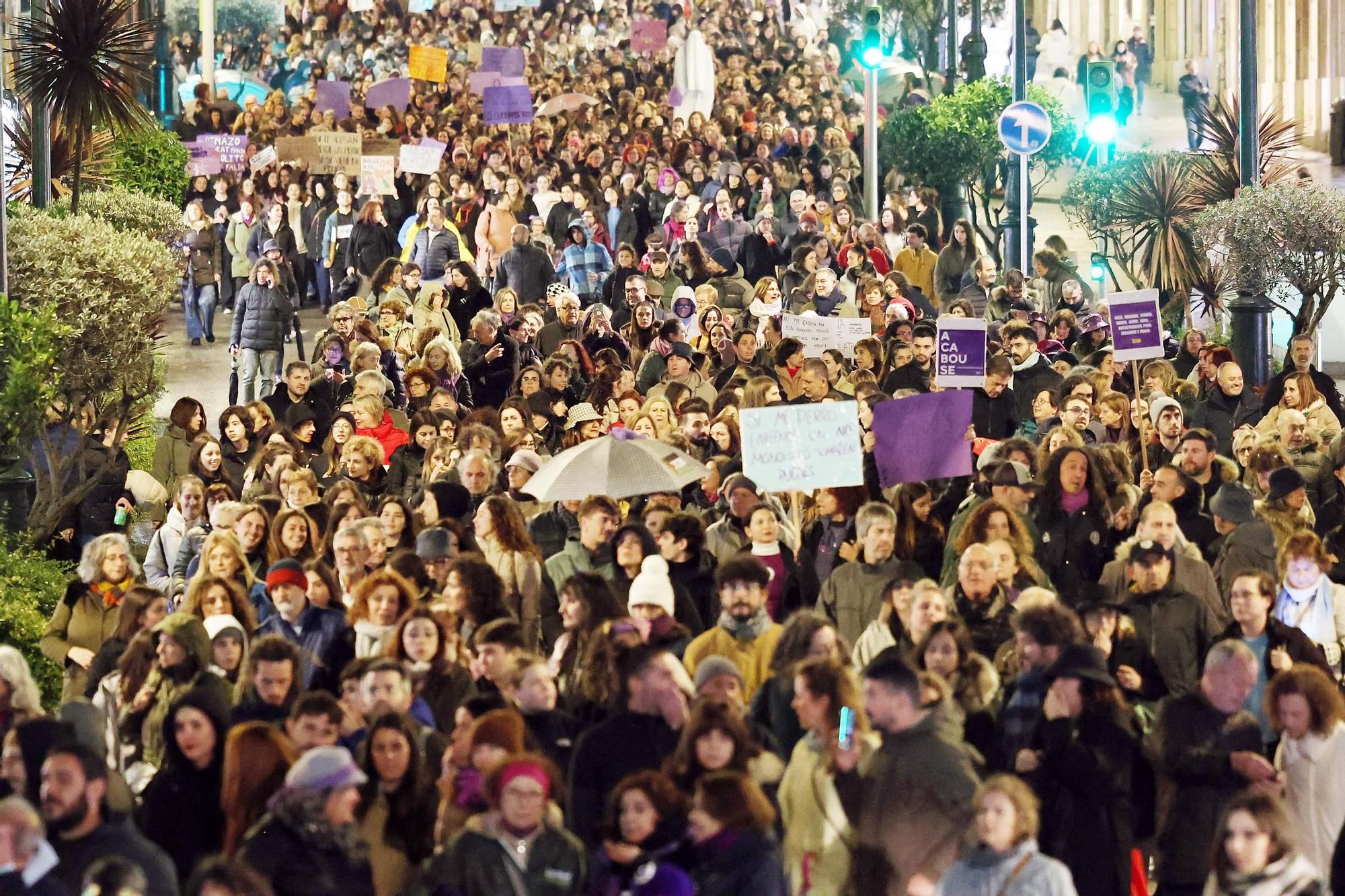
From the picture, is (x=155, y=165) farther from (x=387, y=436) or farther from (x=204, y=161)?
(x=387, y=436)

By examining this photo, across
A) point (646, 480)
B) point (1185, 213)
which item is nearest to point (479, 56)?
point (1185, 213)

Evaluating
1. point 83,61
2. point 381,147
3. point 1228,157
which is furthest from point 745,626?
Answer: point 381,147

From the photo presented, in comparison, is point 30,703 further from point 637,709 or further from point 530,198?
point 530,198

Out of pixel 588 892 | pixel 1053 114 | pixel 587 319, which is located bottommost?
pixel 588 892

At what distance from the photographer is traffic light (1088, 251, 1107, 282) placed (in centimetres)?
2977

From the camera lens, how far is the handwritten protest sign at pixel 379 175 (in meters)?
30.8

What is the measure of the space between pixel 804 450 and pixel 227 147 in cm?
2089

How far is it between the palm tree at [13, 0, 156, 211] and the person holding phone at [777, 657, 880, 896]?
13.6 meters

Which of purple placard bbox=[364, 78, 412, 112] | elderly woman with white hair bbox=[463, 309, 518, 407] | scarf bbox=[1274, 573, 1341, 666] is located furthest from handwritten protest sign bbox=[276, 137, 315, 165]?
scarf bbox=[1274, 573, 1341, 666]

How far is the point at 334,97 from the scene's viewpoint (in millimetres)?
A: 35312

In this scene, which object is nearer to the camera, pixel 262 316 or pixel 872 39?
pixel 262 316

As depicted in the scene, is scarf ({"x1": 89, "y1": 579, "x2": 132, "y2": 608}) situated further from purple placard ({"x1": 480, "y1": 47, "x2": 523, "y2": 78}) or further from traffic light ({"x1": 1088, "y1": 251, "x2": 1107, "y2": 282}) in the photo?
purple placard ({"x1": 480, "y1": 47, "x2": 523, "y2": 78})

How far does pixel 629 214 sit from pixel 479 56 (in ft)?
48.4

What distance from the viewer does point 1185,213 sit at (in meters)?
27.0
